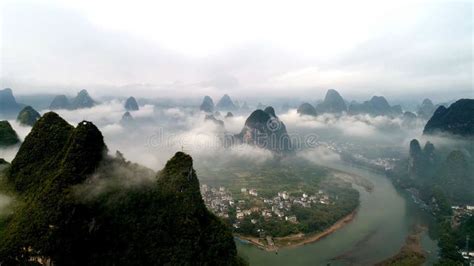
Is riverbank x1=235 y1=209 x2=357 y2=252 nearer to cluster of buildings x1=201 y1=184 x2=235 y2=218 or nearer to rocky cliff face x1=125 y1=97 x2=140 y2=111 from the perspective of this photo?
cluster of buildings x1=201 y1=184 x2=235 y2=218

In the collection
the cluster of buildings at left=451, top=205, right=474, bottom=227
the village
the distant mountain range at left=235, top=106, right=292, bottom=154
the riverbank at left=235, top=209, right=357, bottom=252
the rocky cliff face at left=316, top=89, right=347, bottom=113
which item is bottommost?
the cluster of buildings at left=451, top=205, right=474, bottom=227

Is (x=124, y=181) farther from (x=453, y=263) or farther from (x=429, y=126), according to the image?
(x=429, y=126)

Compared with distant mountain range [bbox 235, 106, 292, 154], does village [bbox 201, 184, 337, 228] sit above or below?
below

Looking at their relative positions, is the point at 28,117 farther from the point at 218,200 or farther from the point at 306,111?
the point at 306,111

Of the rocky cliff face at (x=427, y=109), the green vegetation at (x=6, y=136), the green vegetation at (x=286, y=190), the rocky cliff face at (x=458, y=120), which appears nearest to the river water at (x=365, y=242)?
the green vegetation at (x=286, y=190)

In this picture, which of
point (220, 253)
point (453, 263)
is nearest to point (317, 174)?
point (453, 263)

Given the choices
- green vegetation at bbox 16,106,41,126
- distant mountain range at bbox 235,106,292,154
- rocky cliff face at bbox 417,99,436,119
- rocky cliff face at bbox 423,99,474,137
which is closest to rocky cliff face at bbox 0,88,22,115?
green vegetation at bbox 16,106,41,126
